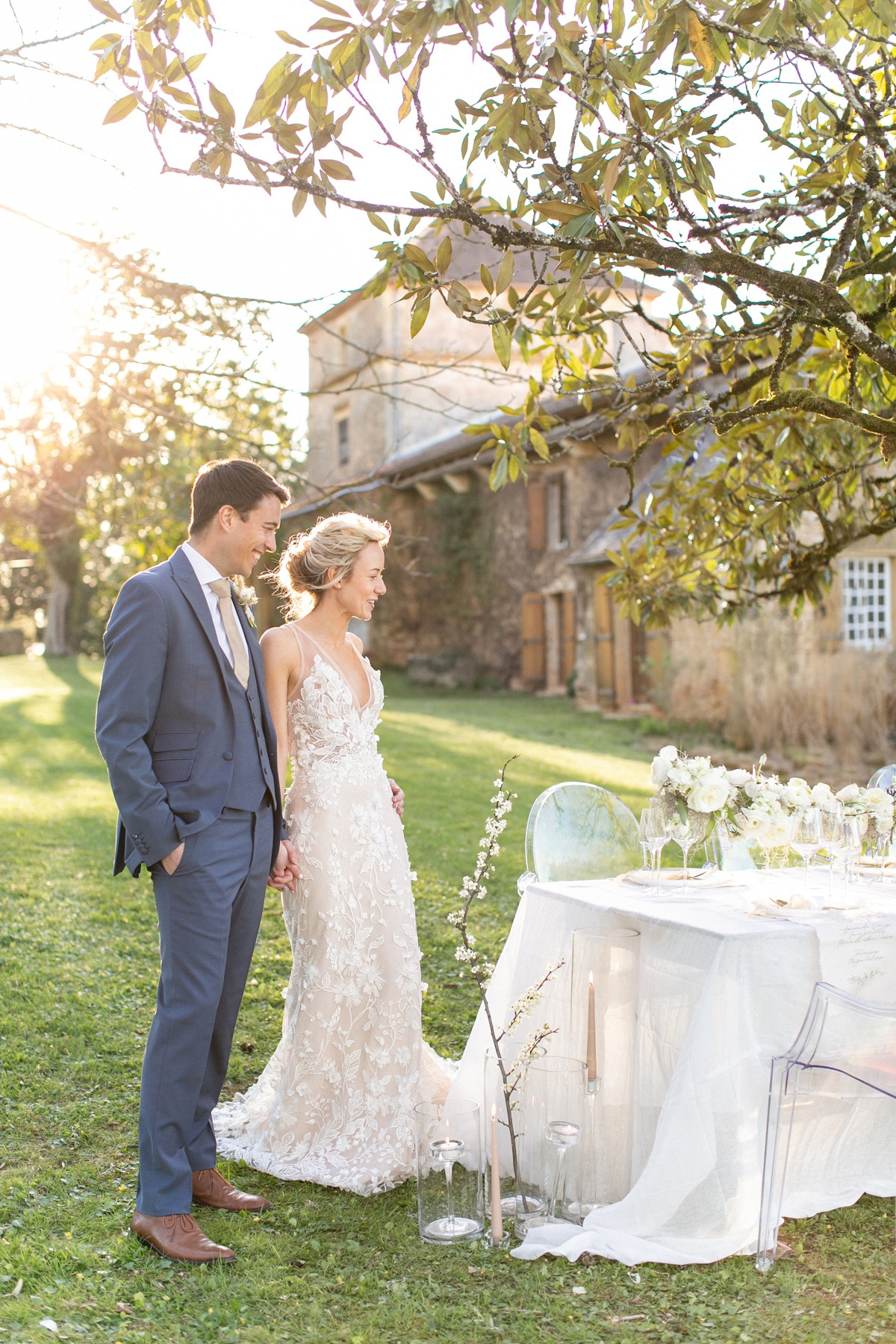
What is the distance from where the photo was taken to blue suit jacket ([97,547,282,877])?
3.11 metres

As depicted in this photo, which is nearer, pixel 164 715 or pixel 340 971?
pixel 164 715

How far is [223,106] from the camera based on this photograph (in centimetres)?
301

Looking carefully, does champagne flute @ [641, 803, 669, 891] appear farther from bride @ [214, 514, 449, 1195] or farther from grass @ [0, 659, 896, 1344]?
grass @ [0, 659, 896, 1344]

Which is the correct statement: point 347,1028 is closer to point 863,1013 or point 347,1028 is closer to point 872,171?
point 863,1013

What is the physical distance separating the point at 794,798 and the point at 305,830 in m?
1.58

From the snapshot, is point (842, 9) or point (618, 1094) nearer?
point (618, 1094)

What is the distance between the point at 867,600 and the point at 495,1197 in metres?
15.1

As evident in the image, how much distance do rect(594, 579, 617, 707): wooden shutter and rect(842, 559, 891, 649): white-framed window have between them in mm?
3603

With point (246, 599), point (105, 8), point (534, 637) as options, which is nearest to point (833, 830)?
point (246, 599)

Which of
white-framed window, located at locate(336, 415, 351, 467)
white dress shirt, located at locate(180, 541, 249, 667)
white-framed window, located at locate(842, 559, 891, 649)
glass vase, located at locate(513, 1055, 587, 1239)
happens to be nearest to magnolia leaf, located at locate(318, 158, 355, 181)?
white dress shirt, located at locate(180, 541, 249, 667)

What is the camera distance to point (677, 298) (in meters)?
4.96

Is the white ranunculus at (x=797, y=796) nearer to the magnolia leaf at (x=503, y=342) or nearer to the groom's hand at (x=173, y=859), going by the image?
the magnolia leaf at (x=503, y=342)

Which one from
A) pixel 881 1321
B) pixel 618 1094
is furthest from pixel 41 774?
pixel 881 1321

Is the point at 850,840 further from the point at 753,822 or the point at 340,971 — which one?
the point at 340,971
